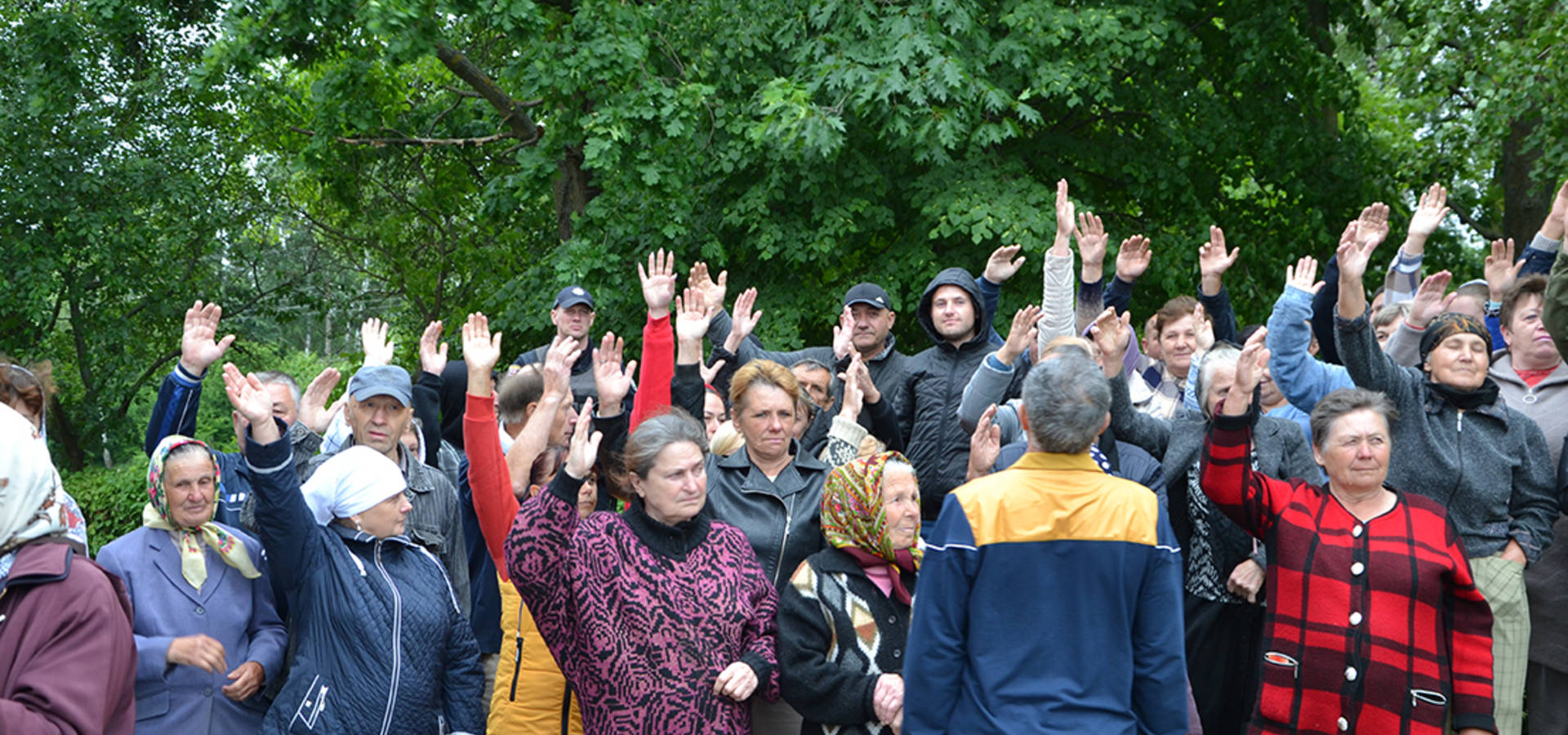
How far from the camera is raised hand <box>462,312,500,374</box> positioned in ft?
14.1

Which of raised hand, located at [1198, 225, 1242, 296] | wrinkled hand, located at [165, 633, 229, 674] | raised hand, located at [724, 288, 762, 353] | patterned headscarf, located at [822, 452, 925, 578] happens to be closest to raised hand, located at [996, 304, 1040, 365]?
raised hand, located at [1198, 225, 1242, 296]

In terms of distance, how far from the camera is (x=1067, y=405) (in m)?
3.27

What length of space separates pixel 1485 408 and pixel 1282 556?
1080 millimetres

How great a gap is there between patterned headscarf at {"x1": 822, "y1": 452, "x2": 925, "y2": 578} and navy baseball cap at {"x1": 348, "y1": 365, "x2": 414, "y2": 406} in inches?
83.1

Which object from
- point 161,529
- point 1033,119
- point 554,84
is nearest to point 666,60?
point 554,84

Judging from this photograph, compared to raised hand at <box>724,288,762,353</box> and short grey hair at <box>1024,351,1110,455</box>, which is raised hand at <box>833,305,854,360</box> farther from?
short grey hair at <box>1024,351,1110,455</box>

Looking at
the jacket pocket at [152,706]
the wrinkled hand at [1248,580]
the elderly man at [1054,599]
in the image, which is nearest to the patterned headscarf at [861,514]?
the elderly man at [1054,599]

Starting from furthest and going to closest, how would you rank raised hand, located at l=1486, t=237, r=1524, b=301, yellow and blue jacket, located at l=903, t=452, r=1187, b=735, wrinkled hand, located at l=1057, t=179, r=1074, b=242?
raised hand, located at l=1486, t=237, r=1524, b=301
wrinkled hand, located at l=1057, t=179, r=1074, b=242
yellow and blue jacket, located at l=903, t=452, r=1187, b=735

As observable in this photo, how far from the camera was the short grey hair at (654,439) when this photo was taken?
149 inches

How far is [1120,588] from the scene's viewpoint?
127 inches

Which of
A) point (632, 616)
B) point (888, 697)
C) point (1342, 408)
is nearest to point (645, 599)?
point (632, 616)

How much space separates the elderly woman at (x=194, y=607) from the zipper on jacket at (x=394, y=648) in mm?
450

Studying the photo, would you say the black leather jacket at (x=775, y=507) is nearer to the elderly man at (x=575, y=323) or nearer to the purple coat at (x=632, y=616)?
the purple coat at (x=632, y=616)

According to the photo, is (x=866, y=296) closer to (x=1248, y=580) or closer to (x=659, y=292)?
(x=659, y=292)
